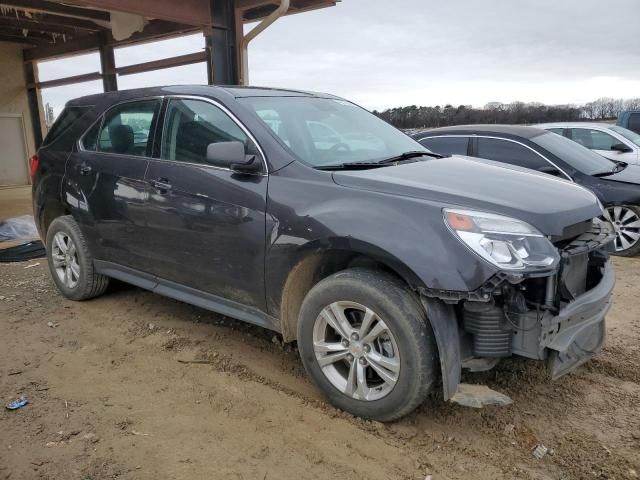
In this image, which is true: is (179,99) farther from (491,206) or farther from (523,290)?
(523,290)

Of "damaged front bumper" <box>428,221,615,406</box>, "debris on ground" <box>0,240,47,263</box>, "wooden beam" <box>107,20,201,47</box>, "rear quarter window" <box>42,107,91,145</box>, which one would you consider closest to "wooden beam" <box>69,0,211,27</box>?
"wooden beam" <box>107,20,201,47</box>

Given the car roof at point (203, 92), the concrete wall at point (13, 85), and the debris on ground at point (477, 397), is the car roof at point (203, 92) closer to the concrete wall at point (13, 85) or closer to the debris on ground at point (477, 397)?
the debris on ground at point (477, 397)

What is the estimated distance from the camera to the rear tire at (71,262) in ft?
15.2

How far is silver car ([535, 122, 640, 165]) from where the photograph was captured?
27.8 ft

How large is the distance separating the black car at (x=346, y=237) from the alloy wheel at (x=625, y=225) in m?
3.85

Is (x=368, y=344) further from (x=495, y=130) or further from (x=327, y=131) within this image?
(x=495, y=130)

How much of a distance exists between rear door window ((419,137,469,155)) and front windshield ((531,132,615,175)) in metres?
0.86

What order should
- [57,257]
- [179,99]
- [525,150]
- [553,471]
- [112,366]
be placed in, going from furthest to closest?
[525,150], [57,257], [179,99], [112,366], [553,471]

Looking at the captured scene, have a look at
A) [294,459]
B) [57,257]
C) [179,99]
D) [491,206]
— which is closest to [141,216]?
[179,99]

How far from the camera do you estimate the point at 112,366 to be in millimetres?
3586

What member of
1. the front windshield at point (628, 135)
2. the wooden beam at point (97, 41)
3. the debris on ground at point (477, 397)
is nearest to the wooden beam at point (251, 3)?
the wooden beam at point (97, 41)

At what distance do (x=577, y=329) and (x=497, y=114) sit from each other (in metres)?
10.0

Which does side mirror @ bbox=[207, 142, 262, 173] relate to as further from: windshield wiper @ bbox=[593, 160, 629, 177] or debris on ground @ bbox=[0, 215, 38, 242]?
debris on ground @ bbox=[0, 215, 38, 242]

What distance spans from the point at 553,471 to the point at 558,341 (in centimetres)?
62
